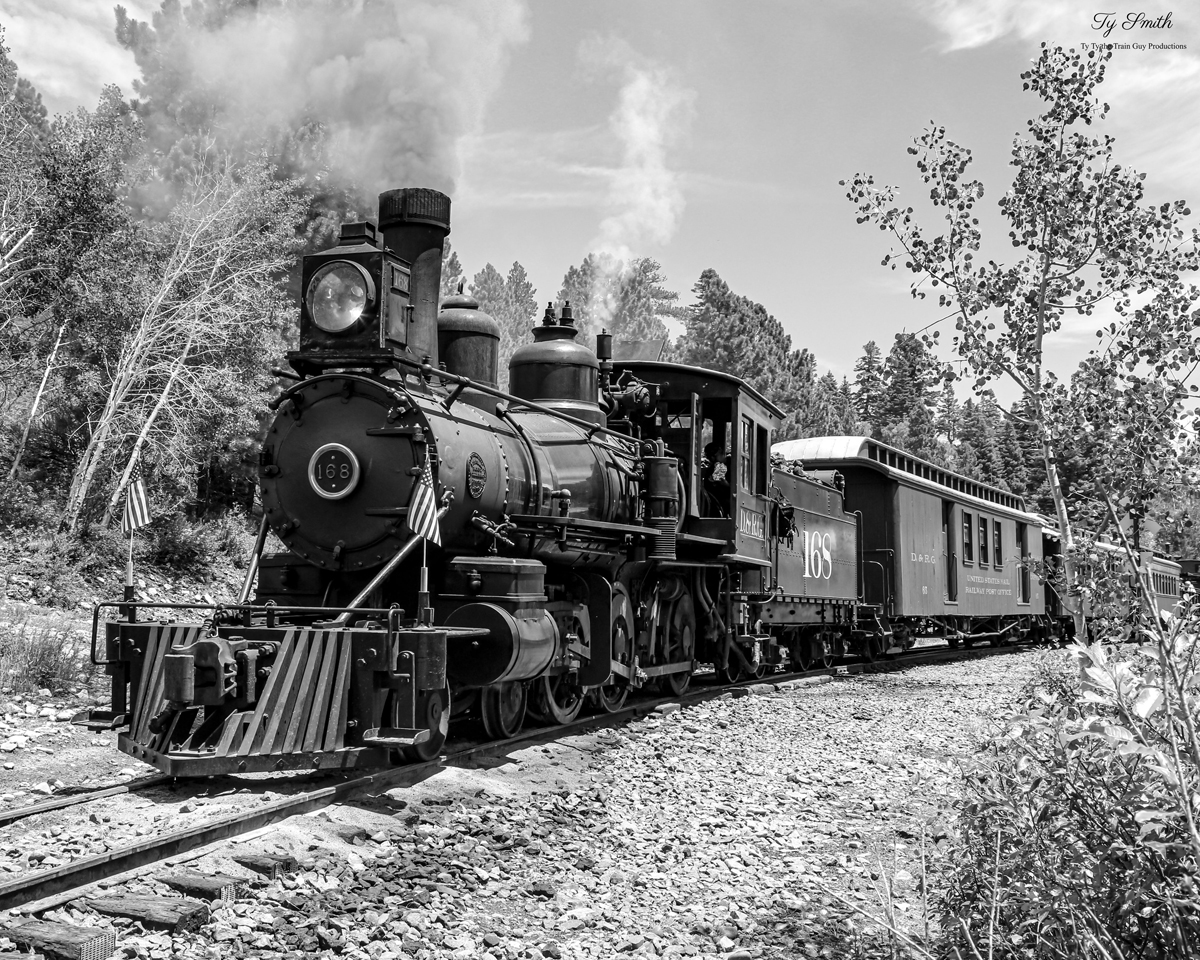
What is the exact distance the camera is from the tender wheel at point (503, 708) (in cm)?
786

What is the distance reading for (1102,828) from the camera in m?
3.10

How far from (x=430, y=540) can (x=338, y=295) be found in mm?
1811

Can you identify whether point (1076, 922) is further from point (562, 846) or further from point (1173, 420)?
point (1173, 420)

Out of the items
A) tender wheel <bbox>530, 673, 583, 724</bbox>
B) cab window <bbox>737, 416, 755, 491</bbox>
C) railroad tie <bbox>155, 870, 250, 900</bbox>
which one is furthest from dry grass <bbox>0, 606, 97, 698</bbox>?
cab window <bbox>737, 416, 755, 491</bbox>

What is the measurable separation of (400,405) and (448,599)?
1.39 m

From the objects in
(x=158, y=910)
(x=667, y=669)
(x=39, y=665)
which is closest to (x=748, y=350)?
(x=667, y=669)

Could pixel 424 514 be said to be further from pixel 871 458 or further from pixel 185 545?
pixel 185 545

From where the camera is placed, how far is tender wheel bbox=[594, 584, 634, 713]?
9.20m

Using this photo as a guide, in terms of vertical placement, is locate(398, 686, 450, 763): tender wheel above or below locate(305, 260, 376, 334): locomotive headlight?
below

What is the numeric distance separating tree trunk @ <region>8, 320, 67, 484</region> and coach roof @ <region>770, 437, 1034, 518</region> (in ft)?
42.3

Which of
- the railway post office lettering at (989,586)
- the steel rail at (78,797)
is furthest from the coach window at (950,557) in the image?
the steel rail at (78,797)

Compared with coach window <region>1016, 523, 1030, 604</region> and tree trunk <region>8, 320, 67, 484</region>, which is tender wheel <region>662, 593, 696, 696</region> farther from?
coach window <region>1016, 523, 1030, 604</region>

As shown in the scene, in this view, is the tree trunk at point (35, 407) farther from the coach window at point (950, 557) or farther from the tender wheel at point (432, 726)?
the coach window at point (950, 557)

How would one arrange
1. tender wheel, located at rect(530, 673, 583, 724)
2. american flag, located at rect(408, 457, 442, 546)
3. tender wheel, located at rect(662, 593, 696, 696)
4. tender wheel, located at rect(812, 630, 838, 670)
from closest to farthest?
american flag, located at rect(408, 457, 442, 546), tender wheel, located at rect(530, 673, 583, 724), tender wheel, located at rect(662, 593, 696, 696), tender wheel, located at rect(812, 630, 838, 670)
